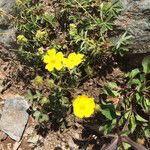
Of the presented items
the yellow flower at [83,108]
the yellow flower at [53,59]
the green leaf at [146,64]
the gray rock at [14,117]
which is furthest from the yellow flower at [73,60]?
the gray rock at [14,117]

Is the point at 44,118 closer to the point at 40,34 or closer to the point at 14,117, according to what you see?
the point at 14,117

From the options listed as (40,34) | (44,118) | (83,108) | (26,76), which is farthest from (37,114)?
(40,34)

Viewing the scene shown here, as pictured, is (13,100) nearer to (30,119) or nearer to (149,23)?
(30,119)

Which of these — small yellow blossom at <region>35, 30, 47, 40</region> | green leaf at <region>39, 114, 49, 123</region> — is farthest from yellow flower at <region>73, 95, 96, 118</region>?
small yellow blossom at <region>35, 30, 47, 40</region>

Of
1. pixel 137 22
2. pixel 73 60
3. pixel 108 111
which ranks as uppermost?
pixel 137 22

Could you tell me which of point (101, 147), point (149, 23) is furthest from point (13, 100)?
point (149, 23)

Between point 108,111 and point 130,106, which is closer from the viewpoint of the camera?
point 108,111
